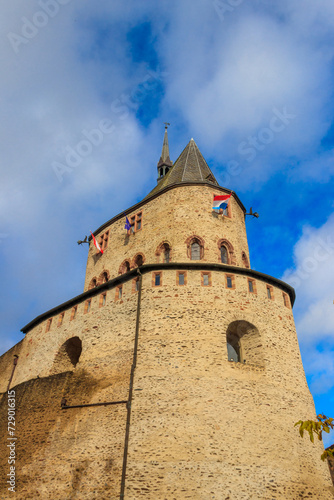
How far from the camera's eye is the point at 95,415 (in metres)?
17.5

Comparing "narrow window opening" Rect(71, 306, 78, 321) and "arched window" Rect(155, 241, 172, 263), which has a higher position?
"arched window" Rect(155, 241, 172, 263)

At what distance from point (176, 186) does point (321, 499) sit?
669 inches

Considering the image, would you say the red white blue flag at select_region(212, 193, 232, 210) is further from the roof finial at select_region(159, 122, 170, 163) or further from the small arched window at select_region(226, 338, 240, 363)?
the roof finial at select_region(159, 122, 170, 163)

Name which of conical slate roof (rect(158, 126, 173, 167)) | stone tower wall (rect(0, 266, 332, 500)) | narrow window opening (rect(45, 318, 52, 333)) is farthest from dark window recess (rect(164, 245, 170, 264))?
conical slate roof (rect(158, 126, 173, 167))

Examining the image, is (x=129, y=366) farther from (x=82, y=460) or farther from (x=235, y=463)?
(x=235, y=463)

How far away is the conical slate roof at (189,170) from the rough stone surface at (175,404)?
653 cm

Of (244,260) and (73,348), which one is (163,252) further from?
(73,348)

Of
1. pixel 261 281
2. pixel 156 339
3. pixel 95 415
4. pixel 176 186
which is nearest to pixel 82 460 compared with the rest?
pixel 95 415

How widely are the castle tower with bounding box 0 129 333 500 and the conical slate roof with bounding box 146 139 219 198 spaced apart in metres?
3.92

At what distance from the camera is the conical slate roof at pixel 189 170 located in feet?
88.0


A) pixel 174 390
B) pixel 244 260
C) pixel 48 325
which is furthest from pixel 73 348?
pixel 244 260

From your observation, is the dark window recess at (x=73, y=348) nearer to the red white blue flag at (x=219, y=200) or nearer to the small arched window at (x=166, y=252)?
the small arched window at (x=166, y=252)

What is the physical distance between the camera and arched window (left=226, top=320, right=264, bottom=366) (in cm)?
1877

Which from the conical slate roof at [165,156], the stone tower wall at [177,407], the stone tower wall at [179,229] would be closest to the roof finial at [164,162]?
the conical slate roof at [165,156]
